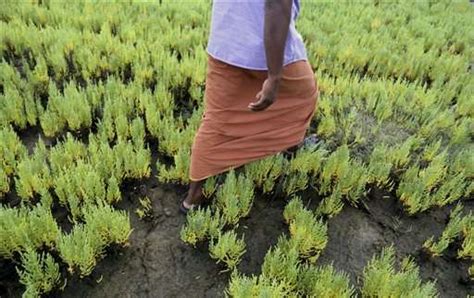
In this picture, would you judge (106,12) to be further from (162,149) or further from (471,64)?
(471,64)

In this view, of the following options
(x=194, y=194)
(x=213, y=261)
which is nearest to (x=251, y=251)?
(x=213, y=261)

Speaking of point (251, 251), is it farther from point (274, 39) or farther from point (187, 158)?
point (274, 39)

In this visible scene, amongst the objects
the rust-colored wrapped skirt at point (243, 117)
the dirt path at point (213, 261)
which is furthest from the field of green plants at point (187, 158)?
the rust-colored wrapped skirt at point (243, 117)

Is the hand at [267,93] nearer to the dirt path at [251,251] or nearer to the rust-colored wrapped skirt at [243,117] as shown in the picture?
the rust-colored wrapped skirt at [243,117]

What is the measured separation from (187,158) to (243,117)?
47 centimetres

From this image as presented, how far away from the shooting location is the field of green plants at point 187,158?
2.02m

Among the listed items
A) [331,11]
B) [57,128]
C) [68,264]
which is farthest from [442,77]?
[68,264]

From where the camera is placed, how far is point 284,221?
2404 mm

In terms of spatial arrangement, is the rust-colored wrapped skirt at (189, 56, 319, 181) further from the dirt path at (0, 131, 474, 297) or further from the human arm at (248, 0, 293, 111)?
the dirt path at (0, 131, 474, 297)

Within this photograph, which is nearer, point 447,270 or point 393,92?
point 447,270

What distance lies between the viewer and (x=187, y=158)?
8.28ft

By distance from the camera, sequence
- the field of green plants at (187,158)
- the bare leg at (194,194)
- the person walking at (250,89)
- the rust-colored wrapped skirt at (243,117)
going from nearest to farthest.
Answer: the person walking at (250,89) → the field of green plants at (187,158) → the rust-colored wrapped skirt at (243,117) → the bare leg at (194,194)

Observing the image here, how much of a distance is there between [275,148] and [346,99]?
123cm

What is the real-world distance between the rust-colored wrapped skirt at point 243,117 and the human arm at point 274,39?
0.57 feet
